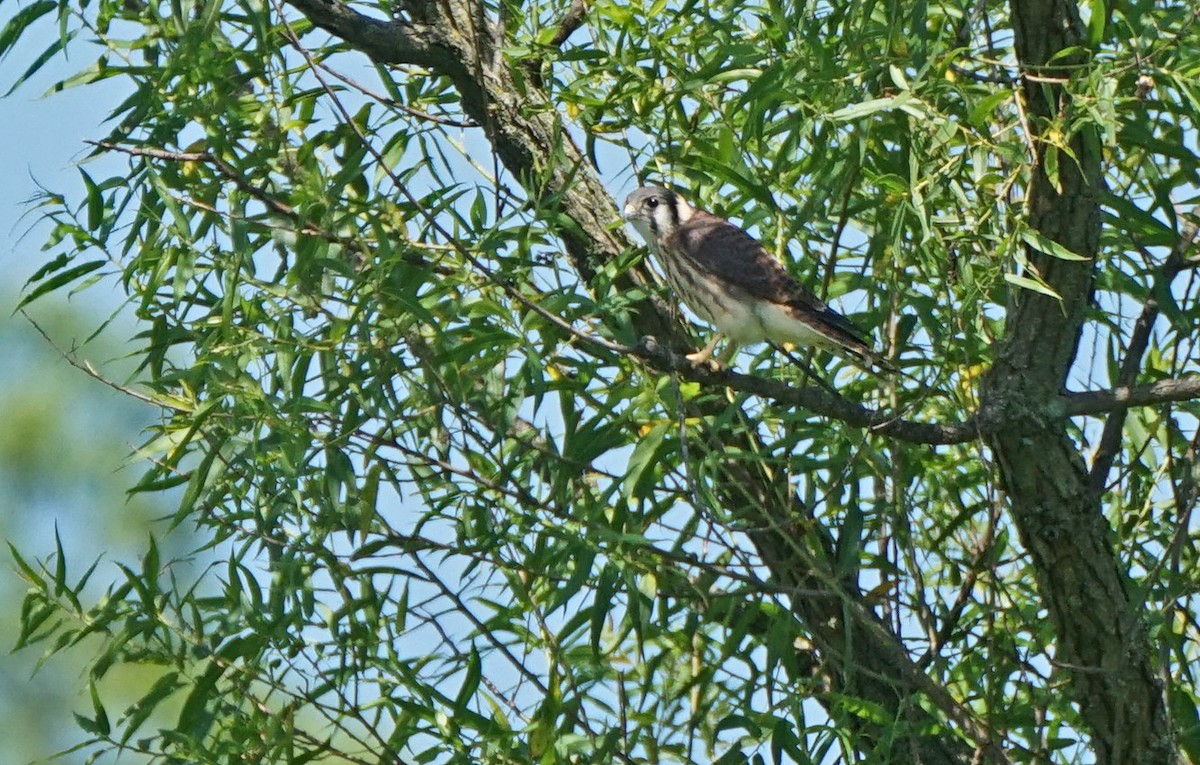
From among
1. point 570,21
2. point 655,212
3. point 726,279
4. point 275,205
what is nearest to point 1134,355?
point 726,279

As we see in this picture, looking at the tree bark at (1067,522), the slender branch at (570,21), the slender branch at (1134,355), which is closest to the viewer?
the tree bark at (1067,522)

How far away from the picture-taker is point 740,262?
3629 mm

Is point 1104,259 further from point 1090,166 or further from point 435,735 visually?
point 435,735

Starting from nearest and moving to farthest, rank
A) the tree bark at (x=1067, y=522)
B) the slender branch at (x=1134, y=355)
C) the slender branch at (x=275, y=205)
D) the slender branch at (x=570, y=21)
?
the slender branch at (x=275, y=205) < the tree bark at (x=1067, y=522) < the slender branch at (x=1134, y=355) < the slender branch at (x=570, y=21)

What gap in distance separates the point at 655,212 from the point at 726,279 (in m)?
0.27

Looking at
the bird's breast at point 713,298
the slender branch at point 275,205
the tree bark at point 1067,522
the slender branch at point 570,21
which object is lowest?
the slender branch at point 275,205

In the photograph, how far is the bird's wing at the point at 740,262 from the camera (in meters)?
3.32

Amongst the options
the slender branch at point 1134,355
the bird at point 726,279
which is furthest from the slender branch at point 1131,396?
the bird at point 726,279

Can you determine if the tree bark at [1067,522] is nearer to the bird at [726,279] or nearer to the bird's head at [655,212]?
the bird at [726,279]

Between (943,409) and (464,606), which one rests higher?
(943,409)

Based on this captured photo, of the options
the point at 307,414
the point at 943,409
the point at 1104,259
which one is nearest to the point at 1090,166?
the point at 1104,259

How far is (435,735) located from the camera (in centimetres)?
301

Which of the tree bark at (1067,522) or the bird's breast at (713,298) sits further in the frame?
the bird's breast at (713,298)

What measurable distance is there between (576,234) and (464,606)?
84cm
